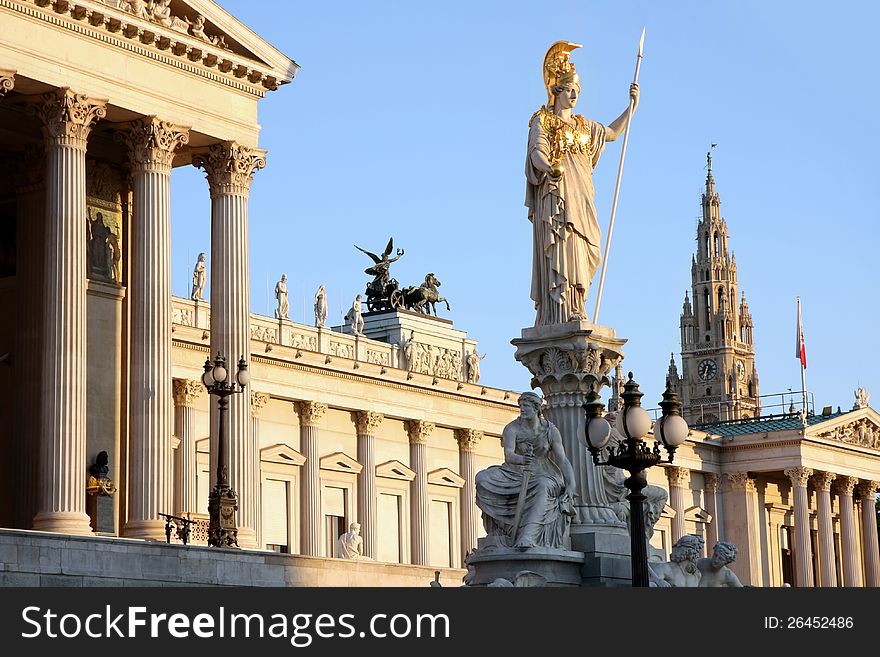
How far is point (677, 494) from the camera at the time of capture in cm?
8862

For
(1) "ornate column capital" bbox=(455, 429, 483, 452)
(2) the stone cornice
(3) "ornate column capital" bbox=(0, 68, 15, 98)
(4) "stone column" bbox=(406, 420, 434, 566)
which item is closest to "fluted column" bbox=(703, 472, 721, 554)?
(1) "ornate column capital" bbox=(455, 429, 483, 452)

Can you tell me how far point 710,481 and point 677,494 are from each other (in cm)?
490

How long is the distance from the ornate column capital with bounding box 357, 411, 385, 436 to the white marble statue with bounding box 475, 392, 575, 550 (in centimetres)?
4684

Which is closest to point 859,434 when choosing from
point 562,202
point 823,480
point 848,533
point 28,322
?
point 823,480

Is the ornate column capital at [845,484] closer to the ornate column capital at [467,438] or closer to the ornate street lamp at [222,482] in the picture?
the ornate column capital at [467,438]

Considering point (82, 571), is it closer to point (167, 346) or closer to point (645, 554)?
point (167, 346)

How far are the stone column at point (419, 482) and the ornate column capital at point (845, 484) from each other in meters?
32.8

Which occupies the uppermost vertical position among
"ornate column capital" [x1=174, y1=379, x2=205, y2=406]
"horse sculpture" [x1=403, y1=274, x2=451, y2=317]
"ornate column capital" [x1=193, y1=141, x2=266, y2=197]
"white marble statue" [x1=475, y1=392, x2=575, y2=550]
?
"horse sculpture" [x1=403, y1=274, x2=451, y2=317]

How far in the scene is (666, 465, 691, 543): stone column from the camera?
289 ft

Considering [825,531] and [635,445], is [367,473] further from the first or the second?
[635,445]

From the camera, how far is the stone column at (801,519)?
9225 cm

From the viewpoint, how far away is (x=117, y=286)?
1645 inches

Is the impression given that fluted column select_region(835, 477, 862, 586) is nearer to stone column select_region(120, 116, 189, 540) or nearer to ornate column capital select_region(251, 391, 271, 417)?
ornate column capital select_region(251, 391, 271, 417)
